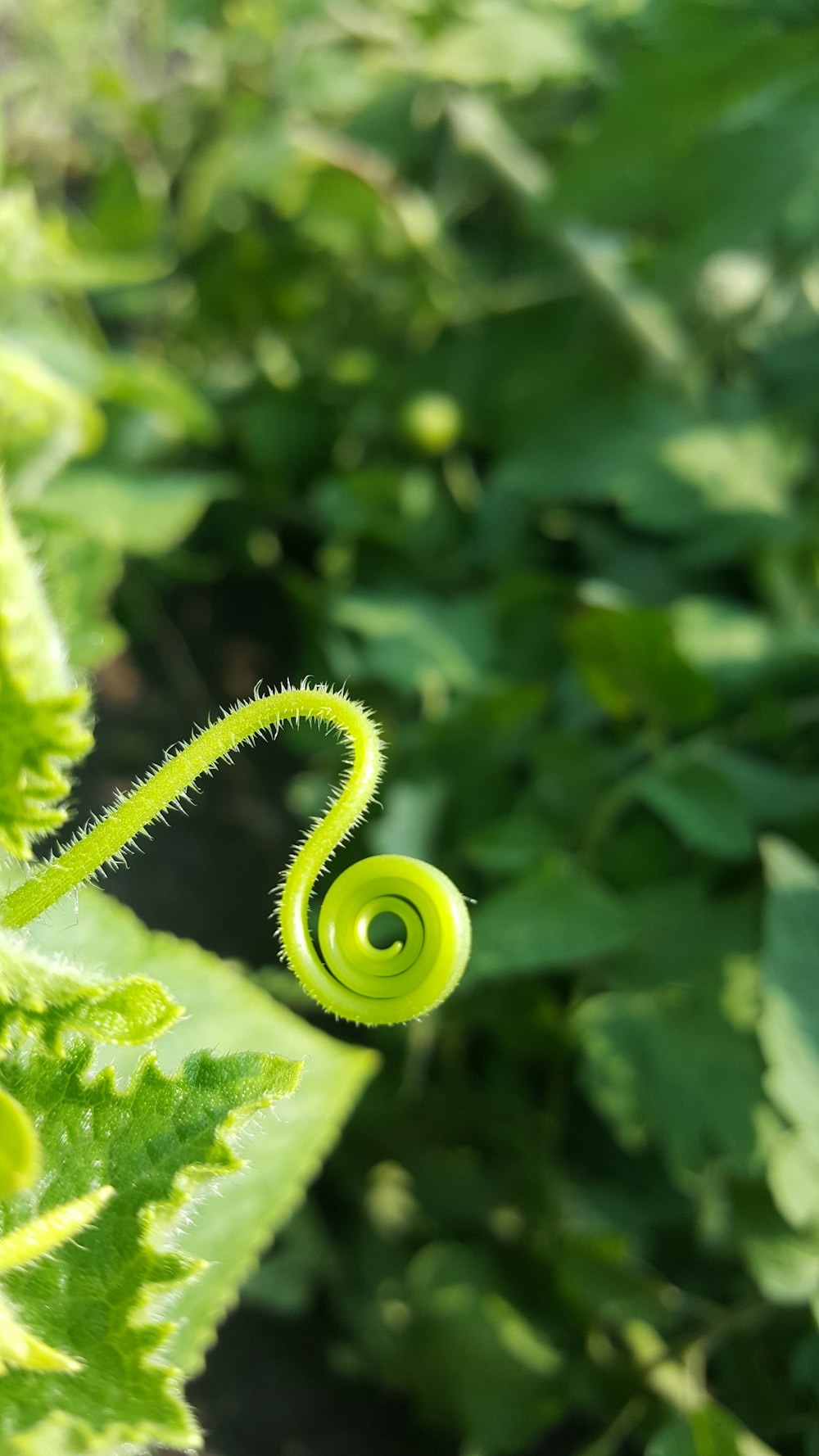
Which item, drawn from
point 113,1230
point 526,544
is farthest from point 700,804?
point 113,1230

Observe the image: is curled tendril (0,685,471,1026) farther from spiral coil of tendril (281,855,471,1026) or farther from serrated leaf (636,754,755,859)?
serrated leaf (636,754,755,859)

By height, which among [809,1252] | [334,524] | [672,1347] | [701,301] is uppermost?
[701,301]

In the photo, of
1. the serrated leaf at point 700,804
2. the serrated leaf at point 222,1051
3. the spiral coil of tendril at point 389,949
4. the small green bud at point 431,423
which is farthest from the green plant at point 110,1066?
the small green bud at point 431,423

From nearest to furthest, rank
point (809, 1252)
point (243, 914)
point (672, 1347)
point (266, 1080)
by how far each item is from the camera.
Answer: point (266, 1080) < point (809, 1252) < point (672, 1347) < point (243, 914)

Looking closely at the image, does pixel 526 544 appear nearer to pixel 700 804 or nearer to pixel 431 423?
pixel 431 423

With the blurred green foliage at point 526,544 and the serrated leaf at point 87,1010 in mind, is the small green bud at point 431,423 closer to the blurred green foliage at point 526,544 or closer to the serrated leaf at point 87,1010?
the blurred green foliage at point 526,544

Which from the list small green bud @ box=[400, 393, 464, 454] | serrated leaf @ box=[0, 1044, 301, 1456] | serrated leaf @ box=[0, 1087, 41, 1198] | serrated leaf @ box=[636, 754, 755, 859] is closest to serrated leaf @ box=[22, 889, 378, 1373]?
serrated leaf @ box=[0, 1044, 301, 1456]

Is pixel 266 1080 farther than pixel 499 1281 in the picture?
No

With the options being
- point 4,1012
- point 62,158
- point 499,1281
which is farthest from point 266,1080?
point 62,158

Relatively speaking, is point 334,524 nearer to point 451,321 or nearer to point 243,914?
point 451,321
